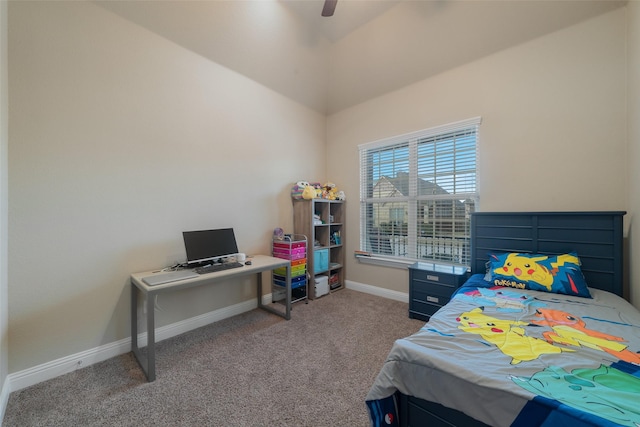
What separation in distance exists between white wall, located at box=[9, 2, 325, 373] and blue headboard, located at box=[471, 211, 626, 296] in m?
2.80

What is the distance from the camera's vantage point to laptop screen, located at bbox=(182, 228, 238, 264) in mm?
2344

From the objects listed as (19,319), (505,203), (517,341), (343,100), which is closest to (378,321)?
(517,341)

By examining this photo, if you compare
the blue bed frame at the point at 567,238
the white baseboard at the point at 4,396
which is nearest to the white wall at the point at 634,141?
the blue bed frame at the point at 567,238

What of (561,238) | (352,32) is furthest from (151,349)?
(352,32)

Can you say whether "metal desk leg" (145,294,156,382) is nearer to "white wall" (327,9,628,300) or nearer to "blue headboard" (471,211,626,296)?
"blue headboard" (471,211,626,296)

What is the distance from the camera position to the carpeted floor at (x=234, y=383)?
144 cm

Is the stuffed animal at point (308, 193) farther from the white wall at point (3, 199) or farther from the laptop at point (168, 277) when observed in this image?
the white wall at point (3, 199)

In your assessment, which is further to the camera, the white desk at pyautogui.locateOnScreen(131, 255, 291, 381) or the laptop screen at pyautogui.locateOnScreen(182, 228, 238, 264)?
the laptop screen at pyautogui.locateOnScreen(182, 228, 238, 264)

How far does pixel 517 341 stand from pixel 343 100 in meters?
3.61

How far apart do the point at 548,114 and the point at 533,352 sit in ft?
7.77

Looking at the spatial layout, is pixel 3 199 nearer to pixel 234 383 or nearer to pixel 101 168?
pixel 101 168

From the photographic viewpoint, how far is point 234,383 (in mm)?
1728

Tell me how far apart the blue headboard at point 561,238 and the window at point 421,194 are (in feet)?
0.93

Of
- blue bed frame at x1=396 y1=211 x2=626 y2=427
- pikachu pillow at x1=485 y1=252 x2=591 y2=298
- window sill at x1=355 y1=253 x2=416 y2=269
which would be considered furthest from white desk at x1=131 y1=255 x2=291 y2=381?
blue bed frame at x1=396 y1=211 x2=626 y2=427
